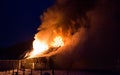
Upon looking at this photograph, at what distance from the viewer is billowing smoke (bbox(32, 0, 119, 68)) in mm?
56875

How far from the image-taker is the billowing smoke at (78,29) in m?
56.9

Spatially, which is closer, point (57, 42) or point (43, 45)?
point (57, 42)

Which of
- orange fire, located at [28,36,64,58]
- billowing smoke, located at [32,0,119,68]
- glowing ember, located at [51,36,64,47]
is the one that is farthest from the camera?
orange fire, located at [28,36,64,58]

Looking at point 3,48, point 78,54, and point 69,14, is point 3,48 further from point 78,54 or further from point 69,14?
point 78,54

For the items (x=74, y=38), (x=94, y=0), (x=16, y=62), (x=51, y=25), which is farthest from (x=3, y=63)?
(x=94, y=0)

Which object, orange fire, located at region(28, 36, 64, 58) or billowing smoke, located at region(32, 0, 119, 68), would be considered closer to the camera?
billowing smoke, located at region(32, 0, 119, 68)

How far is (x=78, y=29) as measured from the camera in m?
66.7

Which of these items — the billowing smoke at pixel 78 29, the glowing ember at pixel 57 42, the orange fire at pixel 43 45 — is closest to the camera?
the billowing smoke at pixel 78 29

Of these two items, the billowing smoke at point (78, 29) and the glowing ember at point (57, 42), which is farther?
the glowing ember at point (57, 42)

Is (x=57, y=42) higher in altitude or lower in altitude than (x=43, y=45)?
higher

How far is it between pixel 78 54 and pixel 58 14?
18194mm

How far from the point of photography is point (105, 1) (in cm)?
6197

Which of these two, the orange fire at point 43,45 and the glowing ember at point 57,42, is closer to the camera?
the glowing ember at point 57,42

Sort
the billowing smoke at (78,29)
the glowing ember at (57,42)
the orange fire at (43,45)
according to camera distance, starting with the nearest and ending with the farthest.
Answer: the billowing smoke at (78,29) → the glowing ember at (57,42) → the orange fire at (43,45)
